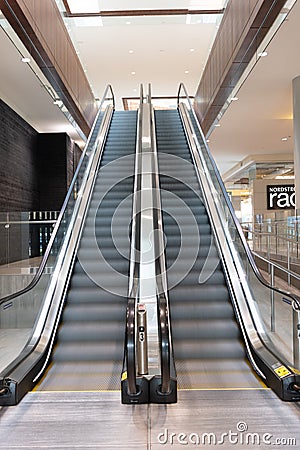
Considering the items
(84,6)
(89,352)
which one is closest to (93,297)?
(89,352)

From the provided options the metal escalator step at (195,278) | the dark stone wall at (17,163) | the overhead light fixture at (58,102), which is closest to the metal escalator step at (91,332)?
the metal escalator step at (195,278)

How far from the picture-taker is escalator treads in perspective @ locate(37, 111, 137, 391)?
14.8 feet

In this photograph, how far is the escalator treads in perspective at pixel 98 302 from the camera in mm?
4500

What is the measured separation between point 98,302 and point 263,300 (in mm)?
1903

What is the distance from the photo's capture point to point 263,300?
5672mm

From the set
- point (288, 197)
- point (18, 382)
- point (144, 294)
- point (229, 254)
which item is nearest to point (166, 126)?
point (229, 254)

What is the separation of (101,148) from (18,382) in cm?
690

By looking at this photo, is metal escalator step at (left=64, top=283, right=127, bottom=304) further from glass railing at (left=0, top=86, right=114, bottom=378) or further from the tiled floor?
the tiled floor

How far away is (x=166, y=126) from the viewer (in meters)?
11.7

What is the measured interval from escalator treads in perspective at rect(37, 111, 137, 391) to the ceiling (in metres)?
3.13

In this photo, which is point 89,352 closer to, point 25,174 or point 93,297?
point 93,297

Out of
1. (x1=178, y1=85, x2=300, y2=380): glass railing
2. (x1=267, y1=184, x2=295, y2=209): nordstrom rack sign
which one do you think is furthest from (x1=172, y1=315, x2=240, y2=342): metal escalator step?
(x1=267, y1=184, x2=295, y2=209): nordstrom rack sign

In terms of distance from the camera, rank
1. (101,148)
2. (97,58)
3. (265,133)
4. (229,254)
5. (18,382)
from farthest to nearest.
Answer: (265,133)
(97,58)
(101,148)
(229,254)
(18,382)

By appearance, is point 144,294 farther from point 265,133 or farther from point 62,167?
point 265,133
